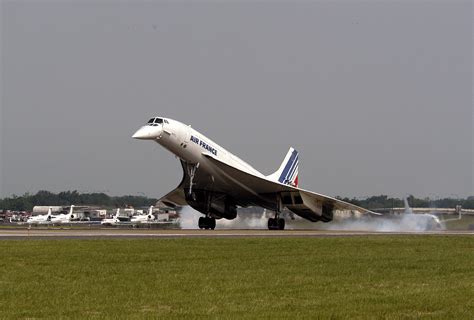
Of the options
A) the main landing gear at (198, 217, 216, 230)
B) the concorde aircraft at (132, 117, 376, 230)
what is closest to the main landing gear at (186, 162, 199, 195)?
the concorde aircraft at (132, 117, 376, 230)

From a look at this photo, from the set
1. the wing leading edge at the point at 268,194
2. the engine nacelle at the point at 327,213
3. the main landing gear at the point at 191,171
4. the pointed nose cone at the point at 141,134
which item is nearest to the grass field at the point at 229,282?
the pointed nose cone at the point at 141,134

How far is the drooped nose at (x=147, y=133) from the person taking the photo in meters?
32.5

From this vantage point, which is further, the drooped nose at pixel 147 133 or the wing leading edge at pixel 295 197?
the wing leading edge at pixel 295 197

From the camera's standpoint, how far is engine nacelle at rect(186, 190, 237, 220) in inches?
1550

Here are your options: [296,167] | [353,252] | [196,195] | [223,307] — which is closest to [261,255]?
[353,252]

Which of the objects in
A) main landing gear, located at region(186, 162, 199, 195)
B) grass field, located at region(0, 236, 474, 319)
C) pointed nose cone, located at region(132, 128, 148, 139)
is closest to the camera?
grass field, located at region(0, 236, 474, 319)

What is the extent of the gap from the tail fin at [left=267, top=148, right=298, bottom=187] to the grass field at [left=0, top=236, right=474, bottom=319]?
26359 mm

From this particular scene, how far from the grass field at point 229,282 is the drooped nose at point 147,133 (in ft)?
44.1

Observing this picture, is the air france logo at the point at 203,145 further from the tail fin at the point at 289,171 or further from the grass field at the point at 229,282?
the grass field at the point at 229,282

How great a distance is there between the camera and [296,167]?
47.1m

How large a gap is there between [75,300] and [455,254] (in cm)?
1149

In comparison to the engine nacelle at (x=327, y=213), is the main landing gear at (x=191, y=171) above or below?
above

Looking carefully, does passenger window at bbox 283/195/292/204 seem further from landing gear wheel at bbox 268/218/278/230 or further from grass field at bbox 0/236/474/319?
grass field at bbox 0/236/474/319

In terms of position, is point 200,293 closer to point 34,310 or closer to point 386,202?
point 34,310
